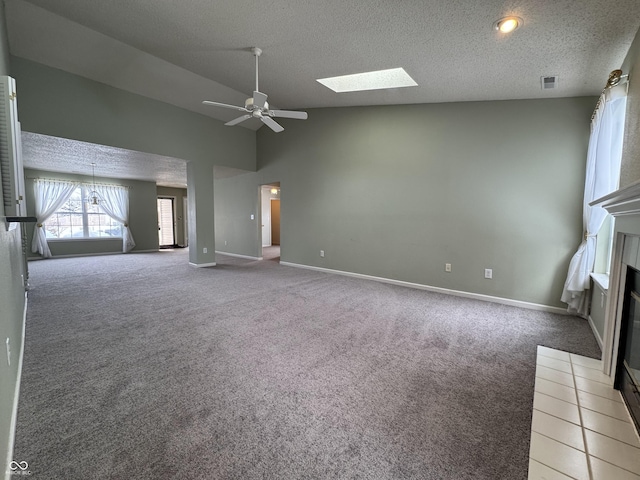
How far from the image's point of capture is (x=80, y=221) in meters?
7.55

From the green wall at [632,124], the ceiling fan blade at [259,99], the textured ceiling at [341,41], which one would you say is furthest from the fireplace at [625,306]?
the ceiling fan blade at [259,99]

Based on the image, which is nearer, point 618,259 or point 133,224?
point 618,259

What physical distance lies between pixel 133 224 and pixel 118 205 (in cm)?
67

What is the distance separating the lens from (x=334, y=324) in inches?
115

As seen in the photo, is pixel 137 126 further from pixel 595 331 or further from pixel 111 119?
pixel 595 331

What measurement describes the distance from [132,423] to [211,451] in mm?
527

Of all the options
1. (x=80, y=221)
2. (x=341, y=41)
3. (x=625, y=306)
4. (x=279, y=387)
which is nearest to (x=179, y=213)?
(x=80, y=221)

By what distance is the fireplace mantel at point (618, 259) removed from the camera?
5.66 feet

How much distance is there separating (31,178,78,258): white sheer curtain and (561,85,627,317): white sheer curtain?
10.3 metres

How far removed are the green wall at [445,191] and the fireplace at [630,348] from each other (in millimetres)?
1699

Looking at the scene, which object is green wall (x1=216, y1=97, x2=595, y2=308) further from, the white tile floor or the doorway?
the doorway

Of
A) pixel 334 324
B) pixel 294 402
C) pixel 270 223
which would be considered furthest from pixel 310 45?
pixel 270 223

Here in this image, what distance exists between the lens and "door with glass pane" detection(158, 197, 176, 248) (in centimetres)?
983

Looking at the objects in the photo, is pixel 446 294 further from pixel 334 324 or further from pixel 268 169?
pixel 268 169
